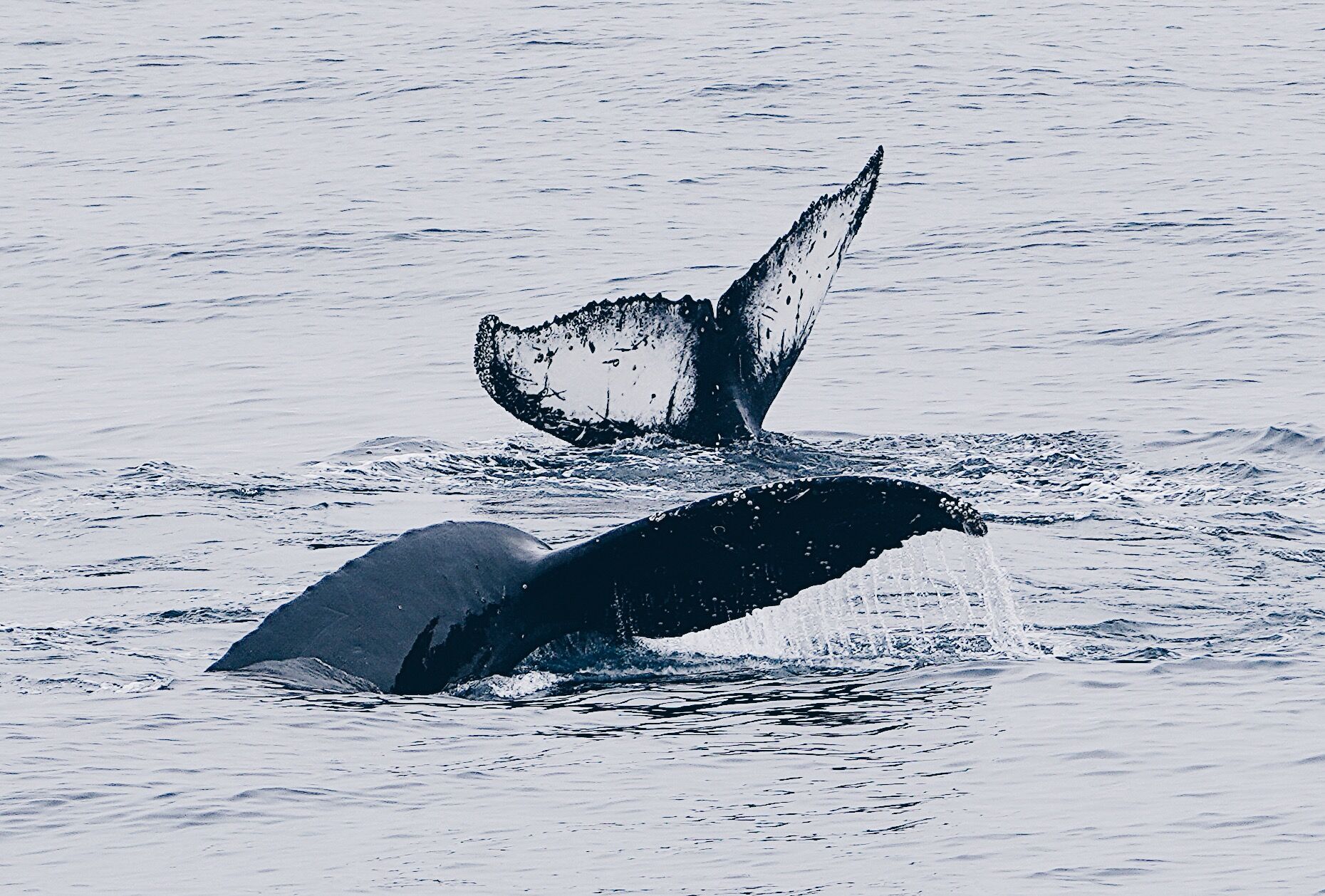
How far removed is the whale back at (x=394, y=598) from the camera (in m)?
6.51

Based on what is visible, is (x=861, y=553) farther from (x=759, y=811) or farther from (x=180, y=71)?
(x=180, y=71)

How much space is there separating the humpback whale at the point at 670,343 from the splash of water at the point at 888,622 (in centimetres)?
123

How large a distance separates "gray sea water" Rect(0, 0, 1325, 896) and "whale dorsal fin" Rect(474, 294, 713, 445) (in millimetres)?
507

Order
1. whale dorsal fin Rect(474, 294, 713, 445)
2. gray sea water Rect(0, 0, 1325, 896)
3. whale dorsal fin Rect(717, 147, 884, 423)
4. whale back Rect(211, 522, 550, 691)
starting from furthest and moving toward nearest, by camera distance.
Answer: whale dorsal fin Rect(474, 294, 713, 445)
whale dorsal fin Rect(717, 147, 884, 423)
whale back Rect(211, 522, 550, 691)
gray sea water Rect(0, 0, 1325, 896)

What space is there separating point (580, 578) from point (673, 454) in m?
4.93

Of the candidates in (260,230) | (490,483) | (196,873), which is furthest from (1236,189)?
(196,873)

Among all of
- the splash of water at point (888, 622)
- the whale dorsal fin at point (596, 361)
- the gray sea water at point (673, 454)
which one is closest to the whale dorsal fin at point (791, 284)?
the whale dorsal fin at point (596, 361)

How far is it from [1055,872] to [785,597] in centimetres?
110

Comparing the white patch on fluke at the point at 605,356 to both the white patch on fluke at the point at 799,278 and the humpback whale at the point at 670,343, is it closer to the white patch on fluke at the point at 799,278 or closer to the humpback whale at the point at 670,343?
the humpback whale at the point at 670,343

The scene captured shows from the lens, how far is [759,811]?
625cm

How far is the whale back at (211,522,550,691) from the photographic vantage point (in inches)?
256

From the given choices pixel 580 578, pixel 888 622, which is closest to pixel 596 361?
pixel 888 622

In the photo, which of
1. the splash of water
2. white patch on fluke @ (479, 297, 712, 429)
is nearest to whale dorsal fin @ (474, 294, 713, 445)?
white patch on fluke @ (479, 297, 712, 429)

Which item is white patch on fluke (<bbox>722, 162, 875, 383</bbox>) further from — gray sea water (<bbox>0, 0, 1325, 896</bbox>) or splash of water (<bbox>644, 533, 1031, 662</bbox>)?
splash of water (<bbox>644, 533, 1031, 662</bbox>)
